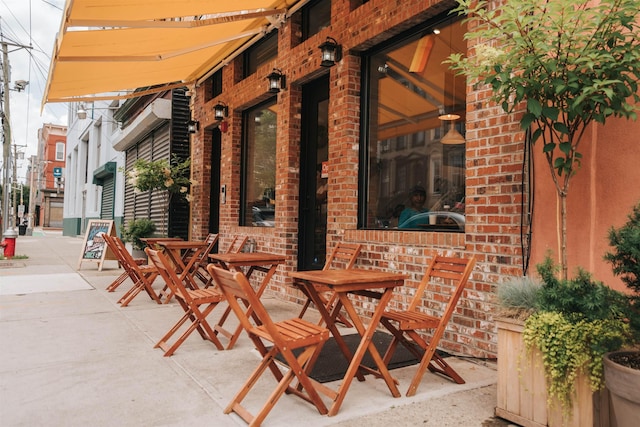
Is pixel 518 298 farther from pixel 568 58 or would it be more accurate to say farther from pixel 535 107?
pixel 568 58

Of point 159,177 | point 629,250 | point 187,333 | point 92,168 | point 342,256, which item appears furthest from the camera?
point 92,168

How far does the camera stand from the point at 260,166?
8.02m

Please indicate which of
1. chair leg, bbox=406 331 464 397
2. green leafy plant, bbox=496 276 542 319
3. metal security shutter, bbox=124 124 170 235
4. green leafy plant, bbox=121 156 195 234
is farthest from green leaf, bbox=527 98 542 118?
metal security shutter, bbox=124 124 170 235

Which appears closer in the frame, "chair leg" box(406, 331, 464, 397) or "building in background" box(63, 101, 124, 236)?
"chair leg" box(406, 331, 464, 397)

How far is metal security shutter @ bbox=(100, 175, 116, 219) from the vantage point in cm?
1881

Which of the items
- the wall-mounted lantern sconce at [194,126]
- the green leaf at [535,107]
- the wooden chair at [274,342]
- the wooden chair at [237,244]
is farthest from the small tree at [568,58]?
the wall-mounted lantern sconce at [194,126]

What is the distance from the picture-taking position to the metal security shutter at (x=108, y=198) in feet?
61.7

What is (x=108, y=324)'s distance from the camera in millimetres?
5184

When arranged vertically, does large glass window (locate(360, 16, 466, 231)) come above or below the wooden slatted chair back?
above

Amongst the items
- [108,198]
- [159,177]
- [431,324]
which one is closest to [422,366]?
[431,324]

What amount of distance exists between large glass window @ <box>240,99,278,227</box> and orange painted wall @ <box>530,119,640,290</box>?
4606 mm

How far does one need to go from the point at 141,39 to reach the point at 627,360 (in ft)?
21.3

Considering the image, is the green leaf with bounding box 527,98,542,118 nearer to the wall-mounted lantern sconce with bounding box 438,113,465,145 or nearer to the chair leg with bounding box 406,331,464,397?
the chair leg with bounding box 406,331,464,397

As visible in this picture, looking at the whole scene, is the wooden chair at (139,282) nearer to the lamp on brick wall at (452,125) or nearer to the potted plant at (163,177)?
the potted plant at (163,177)
